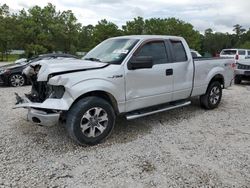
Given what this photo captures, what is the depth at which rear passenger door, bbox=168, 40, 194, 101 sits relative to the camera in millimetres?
5664

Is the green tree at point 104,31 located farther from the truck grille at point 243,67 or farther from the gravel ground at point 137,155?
the gravel ground at point 137,155

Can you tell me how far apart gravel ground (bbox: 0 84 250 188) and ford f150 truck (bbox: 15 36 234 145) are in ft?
1.27

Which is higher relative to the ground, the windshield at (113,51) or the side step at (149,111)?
the windshield at (113,51)

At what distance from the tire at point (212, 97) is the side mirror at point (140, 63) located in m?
2.52

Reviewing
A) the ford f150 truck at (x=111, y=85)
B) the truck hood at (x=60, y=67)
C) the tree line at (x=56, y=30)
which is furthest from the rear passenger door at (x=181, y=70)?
the tree line at (x=56, y=30)

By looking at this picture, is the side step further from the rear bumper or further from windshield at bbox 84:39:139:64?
the rear bumper

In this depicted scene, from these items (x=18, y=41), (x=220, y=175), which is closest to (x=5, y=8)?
(x=18, y=41)

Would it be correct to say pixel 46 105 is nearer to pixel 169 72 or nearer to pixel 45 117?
pixel 45 117

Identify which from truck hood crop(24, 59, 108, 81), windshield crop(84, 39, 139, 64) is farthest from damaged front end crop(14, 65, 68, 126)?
windshield crop(84, 39, 139, 64)

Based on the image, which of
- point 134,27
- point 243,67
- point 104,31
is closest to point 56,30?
point 104,31

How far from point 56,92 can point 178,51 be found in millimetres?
2855

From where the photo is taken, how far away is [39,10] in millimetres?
41062

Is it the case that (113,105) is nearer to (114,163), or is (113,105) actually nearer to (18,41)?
(114,163)

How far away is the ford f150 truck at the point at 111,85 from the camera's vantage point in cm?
424
